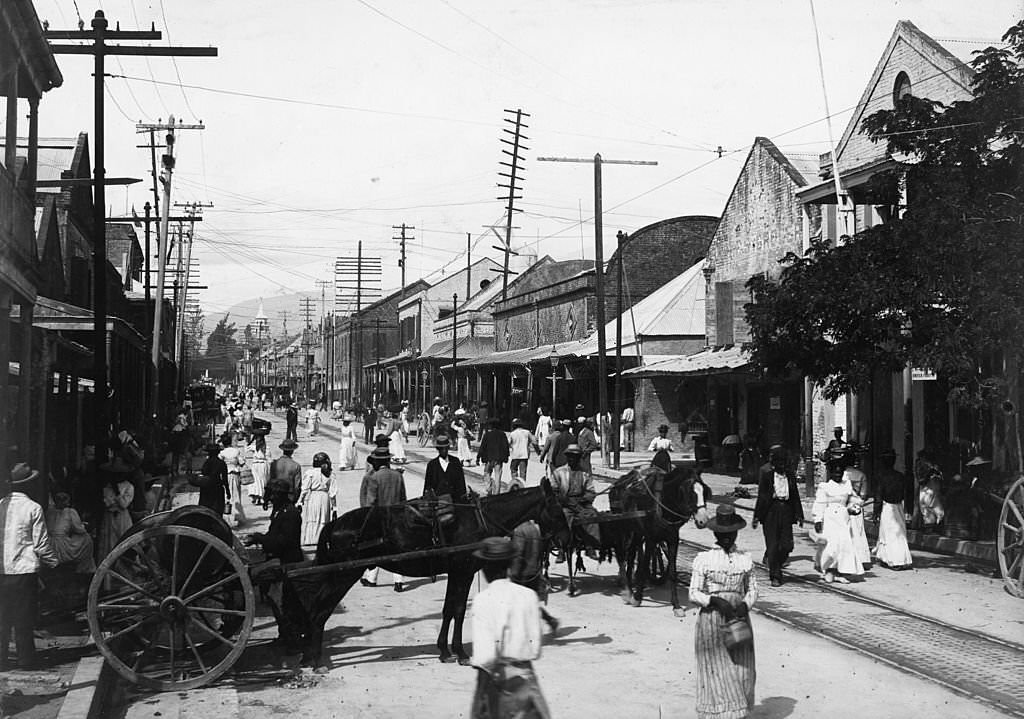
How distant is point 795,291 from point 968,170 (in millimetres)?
2837

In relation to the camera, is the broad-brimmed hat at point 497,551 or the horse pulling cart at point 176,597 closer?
the broad-brimmed hat at point 497,551

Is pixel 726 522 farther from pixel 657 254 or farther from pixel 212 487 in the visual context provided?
pixel 657 254

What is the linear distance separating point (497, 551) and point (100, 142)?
12888 millimetres

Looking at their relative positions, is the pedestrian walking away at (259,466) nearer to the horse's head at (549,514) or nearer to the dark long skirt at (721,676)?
the horse's head at (549,514)

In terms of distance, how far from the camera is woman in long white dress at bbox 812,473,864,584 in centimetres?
1302

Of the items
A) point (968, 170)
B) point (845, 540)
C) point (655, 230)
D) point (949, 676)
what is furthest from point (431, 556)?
point (655, 230)

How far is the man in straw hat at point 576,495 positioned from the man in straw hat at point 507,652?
18.9 feet

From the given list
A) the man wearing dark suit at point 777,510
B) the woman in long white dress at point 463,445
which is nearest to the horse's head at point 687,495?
the man wearing dark suit at point 777,510

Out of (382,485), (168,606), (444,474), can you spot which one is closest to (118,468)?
(382,485)

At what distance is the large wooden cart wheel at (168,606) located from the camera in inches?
312

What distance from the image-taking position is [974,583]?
13070 mm

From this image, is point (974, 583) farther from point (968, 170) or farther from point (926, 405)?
point (926, 405)

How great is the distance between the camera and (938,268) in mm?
13141

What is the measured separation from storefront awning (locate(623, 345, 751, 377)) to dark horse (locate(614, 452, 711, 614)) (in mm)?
14161
